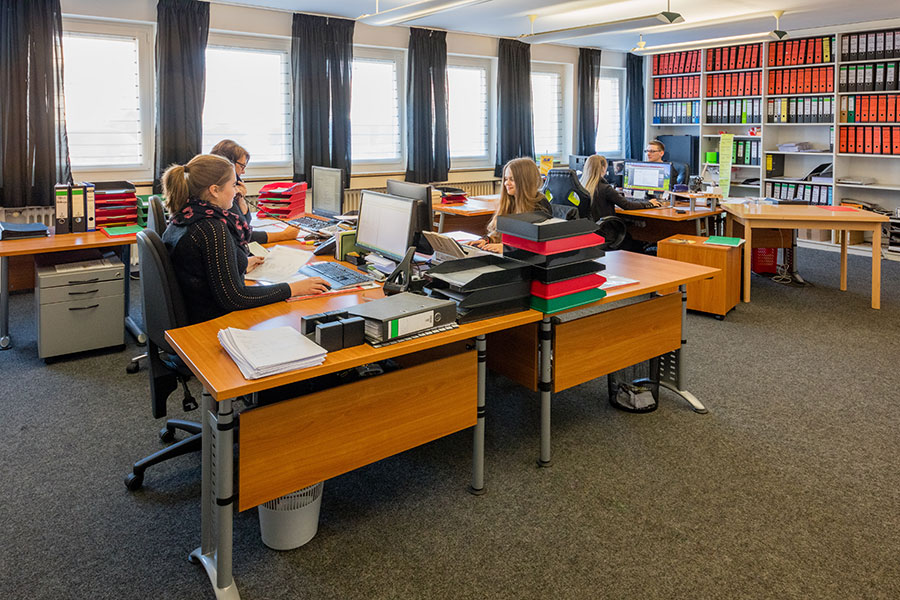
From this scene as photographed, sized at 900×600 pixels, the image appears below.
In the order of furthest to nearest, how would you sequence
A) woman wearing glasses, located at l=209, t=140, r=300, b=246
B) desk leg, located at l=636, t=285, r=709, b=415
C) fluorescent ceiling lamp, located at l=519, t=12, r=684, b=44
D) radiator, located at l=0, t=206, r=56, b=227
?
radiator, located at l=0, t=206, r=56, b=227
fluorescent ceiling lamp, located at l=519, t=12, r=684, b=44
woman wearing glasses, located at l=209, t=140, r=300, b=246
desk leg, located at l=636, t=285, r=709, b=415

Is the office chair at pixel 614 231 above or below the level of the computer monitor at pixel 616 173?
below

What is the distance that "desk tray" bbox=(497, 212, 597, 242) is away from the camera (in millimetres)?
2313

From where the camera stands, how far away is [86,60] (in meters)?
5.48

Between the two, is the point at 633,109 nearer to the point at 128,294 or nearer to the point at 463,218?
the point at 463,218

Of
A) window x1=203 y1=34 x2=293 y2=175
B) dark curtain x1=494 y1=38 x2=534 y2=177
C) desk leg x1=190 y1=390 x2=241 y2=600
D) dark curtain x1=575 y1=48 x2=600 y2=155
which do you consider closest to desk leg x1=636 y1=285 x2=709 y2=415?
desk leg x1=190 y1=390 x2=241 y2=600

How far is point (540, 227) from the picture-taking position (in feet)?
7.57

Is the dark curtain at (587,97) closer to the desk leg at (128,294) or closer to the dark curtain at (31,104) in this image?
the dark curtain at (31,104)

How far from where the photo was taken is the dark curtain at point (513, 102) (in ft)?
25.6

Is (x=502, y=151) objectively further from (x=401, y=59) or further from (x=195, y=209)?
(x=195, y=209)

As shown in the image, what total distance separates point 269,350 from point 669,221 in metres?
4.82

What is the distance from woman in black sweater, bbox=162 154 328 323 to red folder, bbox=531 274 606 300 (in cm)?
88

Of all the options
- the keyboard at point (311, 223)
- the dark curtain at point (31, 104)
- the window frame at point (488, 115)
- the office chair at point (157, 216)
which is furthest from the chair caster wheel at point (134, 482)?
the window frame at point (488, 115)

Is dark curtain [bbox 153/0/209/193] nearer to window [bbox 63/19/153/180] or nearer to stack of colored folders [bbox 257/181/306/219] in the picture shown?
window [bbox 63/19/153/180]

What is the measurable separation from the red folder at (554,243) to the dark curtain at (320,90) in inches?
173
